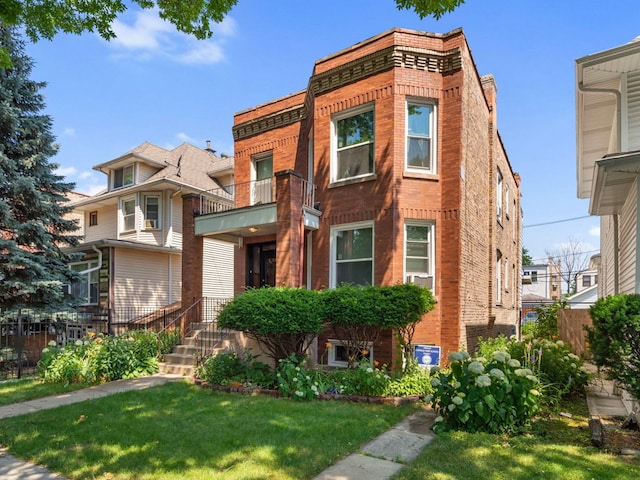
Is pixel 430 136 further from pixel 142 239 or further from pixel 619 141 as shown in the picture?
pixel 142 239

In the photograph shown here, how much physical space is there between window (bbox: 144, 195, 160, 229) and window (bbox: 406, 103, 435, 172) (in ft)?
43.6

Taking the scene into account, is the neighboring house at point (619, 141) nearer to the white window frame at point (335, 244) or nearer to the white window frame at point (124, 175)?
the white window frame at point (335, 244)

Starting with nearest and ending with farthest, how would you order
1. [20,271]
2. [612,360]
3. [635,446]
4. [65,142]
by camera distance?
1. [635,446]
2. [612,360]
3. [20,271]
4. [65,142]

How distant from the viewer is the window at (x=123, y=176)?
19.6 m

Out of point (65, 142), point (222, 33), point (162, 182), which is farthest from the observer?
point (162, 182)

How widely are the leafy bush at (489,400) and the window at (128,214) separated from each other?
17269 mm

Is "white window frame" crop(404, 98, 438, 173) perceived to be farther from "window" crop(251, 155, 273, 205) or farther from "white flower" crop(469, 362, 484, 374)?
"white flower" crop(469, 362, 484, 374)

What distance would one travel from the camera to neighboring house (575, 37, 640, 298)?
6152 millimetres

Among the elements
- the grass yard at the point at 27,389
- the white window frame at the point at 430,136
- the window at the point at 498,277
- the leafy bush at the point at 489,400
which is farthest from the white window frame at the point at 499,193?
the grass yard at the point at 27,389

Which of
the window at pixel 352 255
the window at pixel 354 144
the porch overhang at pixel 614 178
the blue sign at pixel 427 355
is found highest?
the window at pixel 354 144

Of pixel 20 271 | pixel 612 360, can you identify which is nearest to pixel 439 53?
pixel 612 360

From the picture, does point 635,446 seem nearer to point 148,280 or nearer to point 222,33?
point 222,33

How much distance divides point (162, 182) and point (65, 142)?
4.50 metres

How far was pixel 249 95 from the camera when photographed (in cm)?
1377
